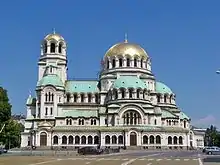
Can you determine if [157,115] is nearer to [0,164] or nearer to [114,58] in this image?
[114,58]

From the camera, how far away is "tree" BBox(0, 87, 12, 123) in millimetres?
63991

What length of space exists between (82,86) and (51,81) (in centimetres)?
1092

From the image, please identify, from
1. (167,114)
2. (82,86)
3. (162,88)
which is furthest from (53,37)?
(167,114)

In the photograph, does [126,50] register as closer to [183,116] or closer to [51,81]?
[51,81]

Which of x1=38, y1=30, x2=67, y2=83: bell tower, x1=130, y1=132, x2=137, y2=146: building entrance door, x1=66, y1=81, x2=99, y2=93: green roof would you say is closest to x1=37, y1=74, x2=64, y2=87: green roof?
x1=38, y1=30, x2=67, y2=83: bell tower

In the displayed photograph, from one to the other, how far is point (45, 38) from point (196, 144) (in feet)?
167

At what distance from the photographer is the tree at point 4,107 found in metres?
64.0

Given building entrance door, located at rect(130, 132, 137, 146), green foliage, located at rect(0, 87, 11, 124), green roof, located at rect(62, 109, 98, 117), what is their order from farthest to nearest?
green roof, located at rect(62, 109, 98, 117)
building entrance door, located at rect(130, 132, 137, 146)
green foliage, located at rect(0, 87, 11, 124)

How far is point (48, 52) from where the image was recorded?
112 meters

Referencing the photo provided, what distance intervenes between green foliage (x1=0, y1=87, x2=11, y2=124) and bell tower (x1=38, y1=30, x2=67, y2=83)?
145 ft

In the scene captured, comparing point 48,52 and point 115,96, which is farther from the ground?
point 48,52

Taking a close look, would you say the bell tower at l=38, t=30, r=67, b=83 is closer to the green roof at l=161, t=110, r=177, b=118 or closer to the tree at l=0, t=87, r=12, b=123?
the green roof at l=161, t=110, r=177, b=118

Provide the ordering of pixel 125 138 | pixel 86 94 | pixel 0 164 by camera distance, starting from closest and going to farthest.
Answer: pixel 0 164, pixel 125 138, pixel 86 94

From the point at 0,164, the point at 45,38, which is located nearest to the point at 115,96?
the point at 45,38
